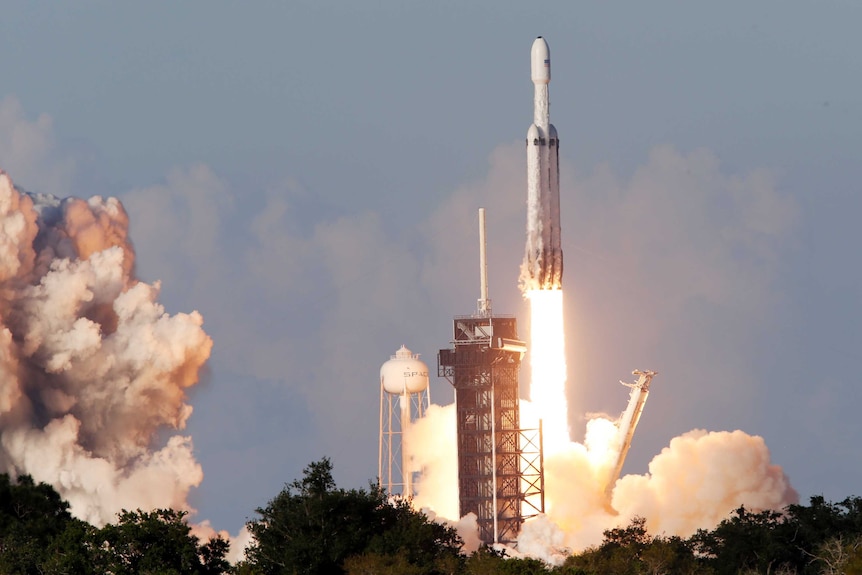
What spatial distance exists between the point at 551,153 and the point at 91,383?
1169 inches

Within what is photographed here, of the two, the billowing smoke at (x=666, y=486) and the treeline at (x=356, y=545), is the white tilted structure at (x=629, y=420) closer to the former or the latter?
the billowing smoke at (x=666, y=486)

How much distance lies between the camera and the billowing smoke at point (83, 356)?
464 ft

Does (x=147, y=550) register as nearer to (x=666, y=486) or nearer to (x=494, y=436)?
(x=494, y=436)

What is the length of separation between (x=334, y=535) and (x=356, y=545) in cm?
98

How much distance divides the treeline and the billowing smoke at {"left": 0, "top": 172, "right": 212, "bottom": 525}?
76.3 ft

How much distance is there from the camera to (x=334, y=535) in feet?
335

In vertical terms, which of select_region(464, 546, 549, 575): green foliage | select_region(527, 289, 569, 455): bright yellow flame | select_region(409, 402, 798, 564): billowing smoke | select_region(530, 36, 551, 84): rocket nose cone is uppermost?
select_region(530, 36, 551, 84): rocket nose cone

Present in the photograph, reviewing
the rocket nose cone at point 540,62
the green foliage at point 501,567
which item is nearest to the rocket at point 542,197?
the rocket nose cone at point 540,62

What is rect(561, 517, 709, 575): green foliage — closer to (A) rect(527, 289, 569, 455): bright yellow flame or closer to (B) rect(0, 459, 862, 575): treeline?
(B) rect(0, 459, 862, 575): treeline

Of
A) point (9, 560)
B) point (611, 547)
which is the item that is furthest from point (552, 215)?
point (9, 560)

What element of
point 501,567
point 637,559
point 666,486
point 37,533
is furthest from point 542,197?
point 501,567

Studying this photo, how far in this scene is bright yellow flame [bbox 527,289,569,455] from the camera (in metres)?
135

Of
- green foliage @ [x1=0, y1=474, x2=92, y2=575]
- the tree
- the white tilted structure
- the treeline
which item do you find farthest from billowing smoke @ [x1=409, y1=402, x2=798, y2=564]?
the tree

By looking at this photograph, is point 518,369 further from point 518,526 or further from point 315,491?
point 315,491
